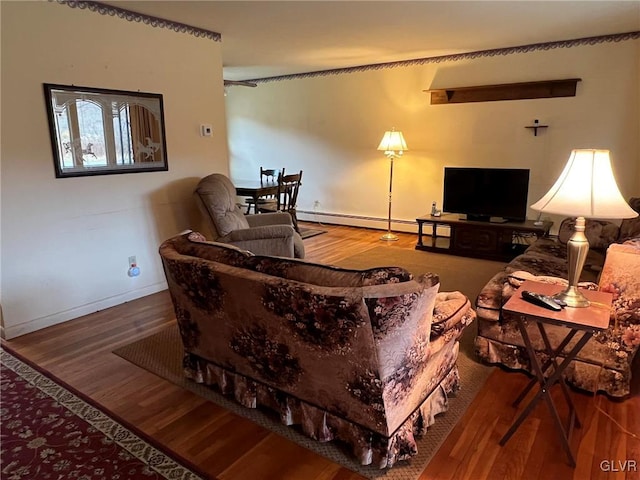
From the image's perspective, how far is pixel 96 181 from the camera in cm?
342

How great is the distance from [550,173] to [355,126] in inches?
108

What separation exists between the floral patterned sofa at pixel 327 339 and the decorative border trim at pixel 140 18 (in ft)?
7.08

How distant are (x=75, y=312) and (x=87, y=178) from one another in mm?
1061

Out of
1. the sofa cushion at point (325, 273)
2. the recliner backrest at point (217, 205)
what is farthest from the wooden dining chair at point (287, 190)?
the sofa cushion at point (325, 273)

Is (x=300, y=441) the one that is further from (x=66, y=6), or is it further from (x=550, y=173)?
(x=550, y=173)

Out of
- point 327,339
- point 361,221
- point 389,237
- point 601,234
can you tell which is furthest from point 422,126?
point 327,339

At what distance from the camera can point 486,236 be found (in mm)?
4910

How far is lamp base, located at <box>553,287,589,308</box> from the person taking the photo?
1.90 metres

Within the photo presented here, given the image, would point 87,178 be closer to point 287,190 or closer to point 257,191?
point 257,191

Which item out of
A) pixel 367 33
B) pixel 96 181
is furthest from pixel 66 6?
pixel 367 33

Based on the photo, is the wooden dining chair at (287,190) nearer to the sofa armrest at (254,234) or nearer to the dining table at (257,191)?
the dining table at (257,191)

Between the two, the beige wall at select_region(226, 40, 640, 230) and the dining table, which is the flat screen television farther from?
the dining table

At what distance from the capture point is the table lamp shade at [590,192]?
178 cm

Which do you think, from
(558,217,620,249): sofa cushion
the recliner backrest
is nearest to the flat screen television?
(558,217,620,249): sofa cushion
